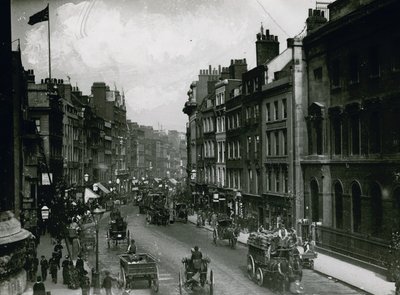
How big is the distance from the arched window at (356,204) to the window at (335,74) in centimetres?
644

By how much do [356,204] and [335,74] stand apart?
8173 millimetres

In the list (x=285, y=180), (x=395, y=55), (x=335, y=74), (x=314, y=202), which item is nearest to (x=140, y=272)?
(x=395, y=55)

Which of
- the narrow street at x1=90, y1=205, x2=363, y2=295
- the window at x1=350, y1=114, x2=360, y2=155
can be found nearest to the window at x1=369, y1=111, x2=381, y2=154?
the window at x1=350, y1=114, x2=360, y2=155

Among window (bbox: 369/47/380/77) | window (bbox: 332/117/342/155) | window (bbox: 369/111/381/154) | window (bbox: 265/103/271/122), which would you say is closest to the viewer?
window (bbox: 369/111/381/154)

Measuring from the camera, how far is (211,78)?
82.3 metres

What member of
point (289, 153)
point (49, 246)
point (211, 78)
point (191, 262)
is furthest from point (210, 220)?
point (211, 78)

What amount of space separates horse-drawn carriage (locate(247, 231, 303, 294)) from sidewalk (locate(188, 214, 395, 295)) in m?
2.70

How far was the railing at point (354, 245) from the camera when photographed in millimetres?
26703

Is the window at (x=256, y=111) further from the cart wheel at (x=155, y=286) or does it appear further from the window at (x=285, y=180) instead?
the cart wheel at (x=155, y=286)

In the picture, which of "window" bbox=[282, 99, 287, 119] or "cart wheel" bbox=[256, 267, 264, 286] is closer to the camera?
"cart wheel" bbox=[256, 267, 264, 286]

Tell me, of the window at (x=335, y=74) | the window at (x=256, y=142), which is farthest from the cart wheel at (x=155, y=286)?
the window at (x=256, y=142)

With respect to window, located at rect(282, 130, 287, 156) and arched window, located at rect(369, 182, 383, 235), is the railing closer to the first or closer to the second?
arched window, located at rect(369, 182, 383, 235)

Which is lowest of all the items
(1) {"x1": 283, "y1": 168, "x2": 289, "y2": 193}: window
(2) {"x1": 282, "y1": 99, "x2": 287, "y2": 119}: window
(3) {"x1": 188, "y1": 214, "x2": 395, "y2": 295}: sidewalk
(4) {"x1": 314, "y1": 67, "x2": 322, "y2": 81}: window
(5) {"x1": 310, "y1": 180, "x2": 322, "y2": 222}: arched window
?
(3) {"x1": 188, "y1": 214, "x2": 395, "y2": 295}: sidewalk

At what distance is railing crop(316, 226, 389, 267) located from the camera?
87.6 feet
